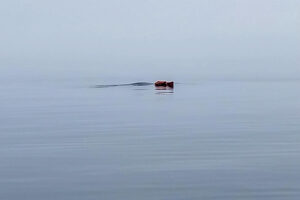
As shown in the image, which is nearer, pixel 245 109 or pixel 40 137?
pixel 40 137

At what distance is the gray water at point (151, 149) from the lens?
1727 centimetres

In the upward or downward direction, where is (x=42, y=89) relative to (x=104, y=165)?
upward

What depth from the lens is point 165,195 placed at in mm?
16641

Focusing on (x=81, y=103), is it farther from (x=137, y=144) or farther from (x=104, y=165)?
(x=104, y=165)

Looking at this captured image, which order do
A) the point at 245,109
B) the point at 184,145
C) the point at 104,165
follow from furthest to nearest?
the point at 245,109 → the point at 184,145 → the point at 104,165

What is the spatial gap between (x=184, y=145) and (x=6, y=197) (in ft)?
26.7

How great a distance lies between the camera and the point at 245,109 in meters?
36.8

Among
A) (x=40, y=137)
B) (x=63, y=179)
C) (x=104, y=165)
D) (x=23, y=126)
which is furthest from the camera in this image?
(x=23, y=126)

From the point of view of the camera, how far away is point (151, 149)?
904 inches

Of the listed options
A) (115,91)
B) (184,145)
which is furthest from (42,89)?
(184,145)

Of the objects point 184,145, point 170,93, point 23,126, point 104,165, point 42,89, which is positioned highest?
point 42,89

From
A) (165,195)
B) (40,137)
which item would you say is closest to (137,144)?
(40,137)

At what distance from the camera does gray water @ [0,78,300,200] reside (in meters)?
17.3

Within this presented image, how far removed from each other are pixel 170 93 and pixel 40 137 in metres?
22.2
